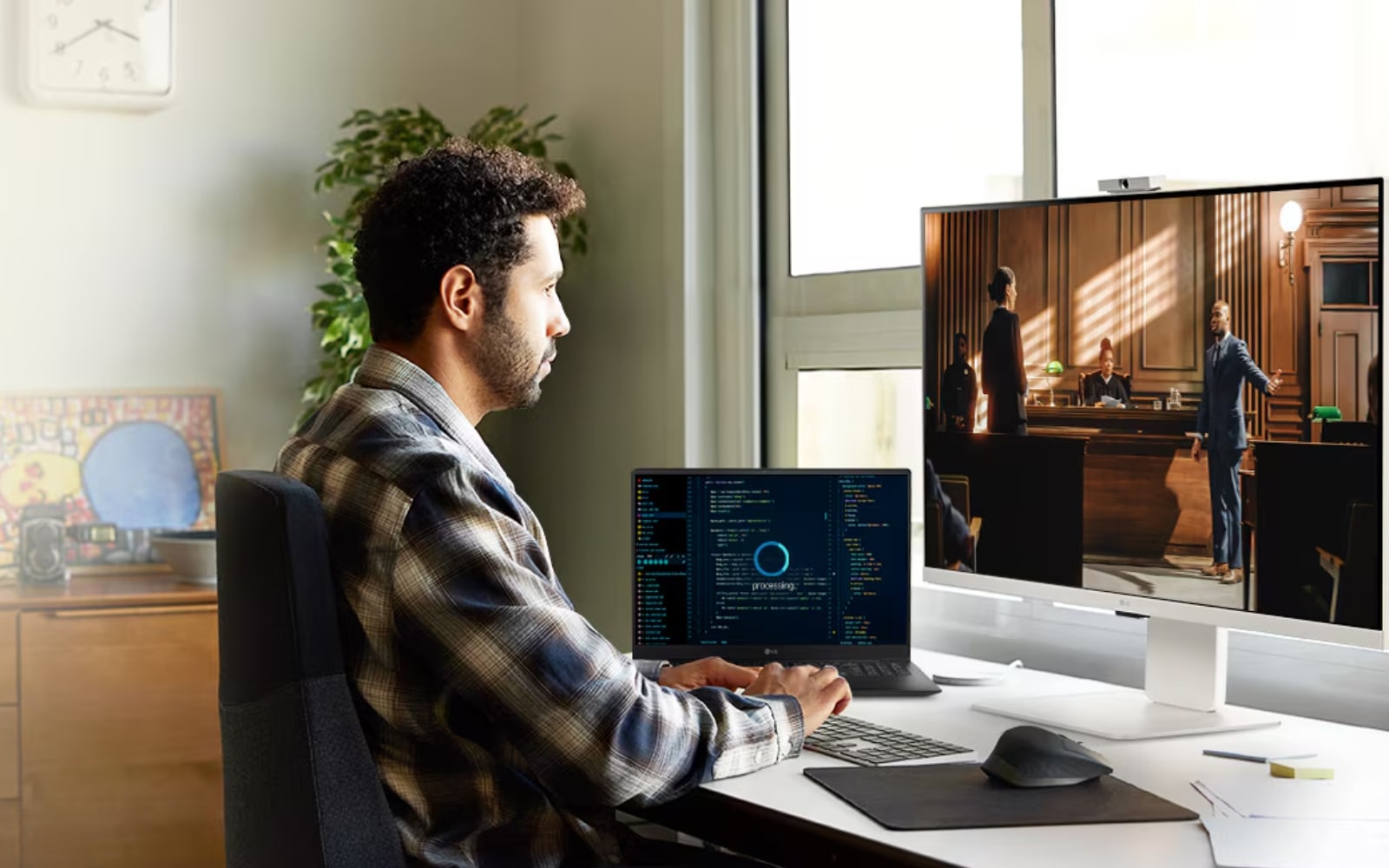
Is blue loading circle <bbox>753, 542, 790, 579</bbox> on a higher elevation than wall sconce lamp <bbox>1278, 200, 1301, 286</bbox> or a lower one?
lower

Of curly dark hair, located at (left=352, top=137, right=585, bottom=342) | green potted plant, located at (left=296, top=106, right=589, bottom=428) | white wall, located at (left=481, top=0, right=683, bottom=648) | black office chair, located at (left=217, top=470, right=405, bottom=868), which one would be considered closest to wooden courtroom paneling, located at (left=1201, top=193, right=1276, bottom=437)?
curly dark hair, located at (left=352, top=137, right=585, bottom=342)

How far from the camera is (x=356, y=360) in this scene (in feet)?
10.1

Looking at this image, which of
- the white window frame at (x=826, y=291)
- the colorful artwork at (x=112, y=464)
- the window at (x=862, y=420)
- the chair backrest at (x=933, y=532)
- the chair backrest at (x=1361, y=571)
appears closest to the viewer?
the chair backrest at (x=1361, y=571)

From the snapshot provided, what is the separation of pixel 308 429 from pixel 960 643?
Result: 4.10ft

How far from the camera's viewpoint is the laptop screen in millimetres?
2053

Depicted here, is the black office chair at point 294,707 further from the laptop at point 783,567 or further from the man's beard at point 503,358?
the laptop at point 783,567

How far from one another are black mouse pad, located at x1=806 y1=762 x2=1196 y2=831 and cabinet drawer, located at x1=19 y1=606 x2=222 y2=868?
1.77 m

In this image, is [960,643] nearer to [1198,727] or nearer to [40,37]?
[1198,727]

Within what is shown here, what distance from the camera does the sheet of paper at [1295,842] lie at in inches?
50.2

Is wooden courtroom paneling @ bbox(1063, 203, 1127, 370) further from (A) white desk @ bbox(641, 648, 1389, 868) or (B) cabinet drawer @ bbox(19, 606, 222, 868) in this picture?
(B) cabinet drawer @ bbox(19, 606, 222, 868)

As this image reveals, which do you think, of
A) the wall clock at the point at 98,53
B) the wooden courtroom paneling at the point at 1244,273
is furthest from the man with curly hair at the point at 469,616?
the wall clock at the point at 98,53

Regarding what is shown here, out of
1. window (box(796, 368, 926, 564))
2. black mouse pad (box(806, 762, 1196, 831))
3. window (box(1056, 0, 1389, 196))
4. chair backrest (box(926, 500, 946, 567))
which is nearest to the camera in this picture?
black mouse pad (box(806, 762, 1196, 831))

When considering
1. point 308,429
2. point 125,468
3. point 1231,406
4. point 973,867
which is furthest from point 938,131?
point 125,468

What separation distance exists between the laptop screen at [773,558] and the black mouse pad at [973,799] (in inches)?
18.5
